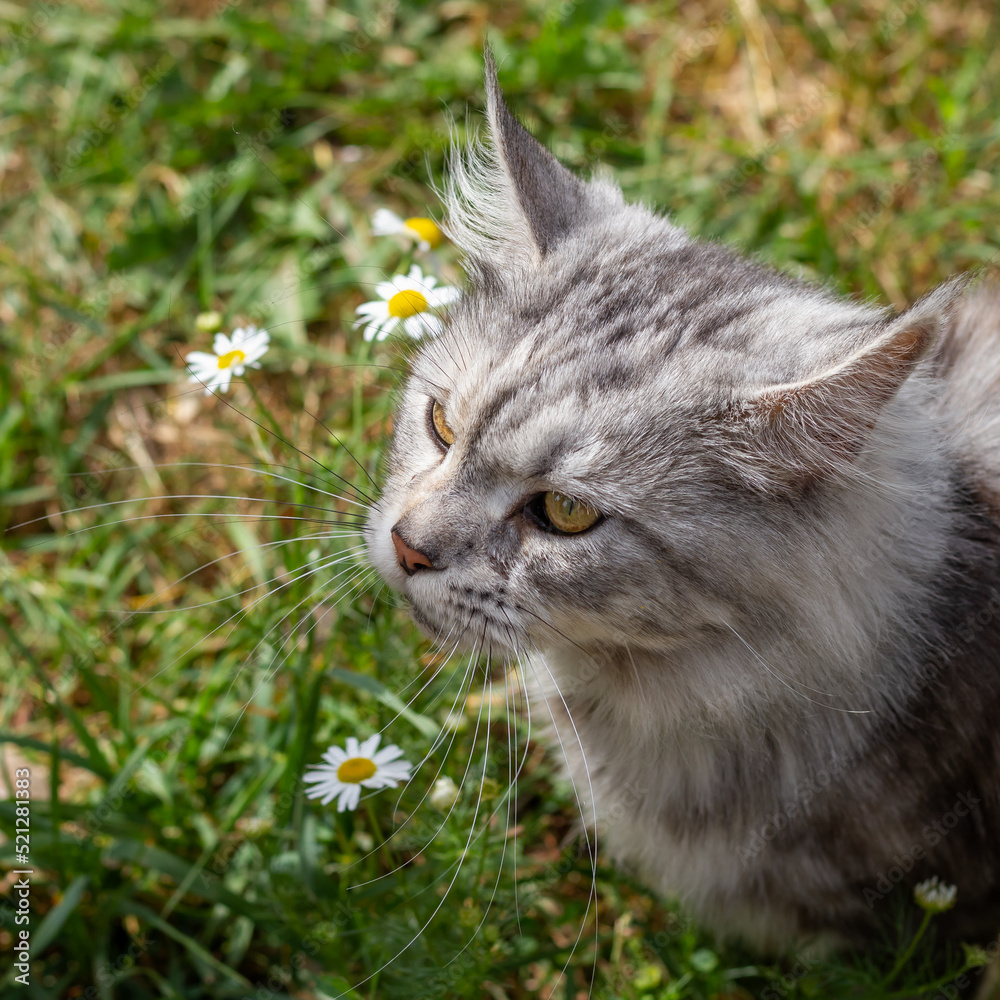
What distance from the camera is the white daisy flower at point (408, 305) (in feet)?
7.32

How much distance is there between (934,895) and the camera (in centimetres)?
190

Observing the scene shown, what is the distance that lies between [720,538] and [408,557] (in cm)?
58

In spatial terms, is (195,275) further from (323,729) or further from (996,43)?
(996,43)

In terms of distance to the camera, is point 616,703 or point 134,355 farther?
point 134,355

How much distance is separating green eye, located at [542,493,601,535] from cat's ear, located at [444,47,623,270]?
1.86 ft

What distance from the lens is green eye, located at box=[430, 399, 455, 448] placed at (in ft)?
6.21

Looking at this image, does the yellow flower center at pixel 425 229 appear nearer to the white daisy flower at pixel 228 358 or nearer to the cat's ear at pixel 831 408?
the white daisy flower at pixel 228 358

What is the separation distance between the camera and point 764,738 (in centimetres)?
197

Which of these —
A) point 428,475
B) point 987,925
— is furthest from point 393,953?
point 987,925

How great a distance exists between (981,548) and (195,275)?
9.86 ft

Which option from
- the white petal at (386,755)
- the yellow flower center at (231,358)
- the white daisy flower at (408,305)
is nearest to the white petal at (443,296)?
the white daisy flower at (408,305)

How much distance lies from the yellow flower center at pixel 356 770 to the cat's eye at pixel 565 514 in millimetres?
668

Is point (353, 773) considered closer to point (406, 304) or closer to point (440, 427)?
point (440, 427)

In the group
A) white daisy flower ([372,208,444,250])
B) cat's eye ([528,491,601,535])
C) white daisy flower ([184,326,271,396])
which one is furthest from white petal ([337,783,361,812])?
white daisy flower ([372,208,444,250])
